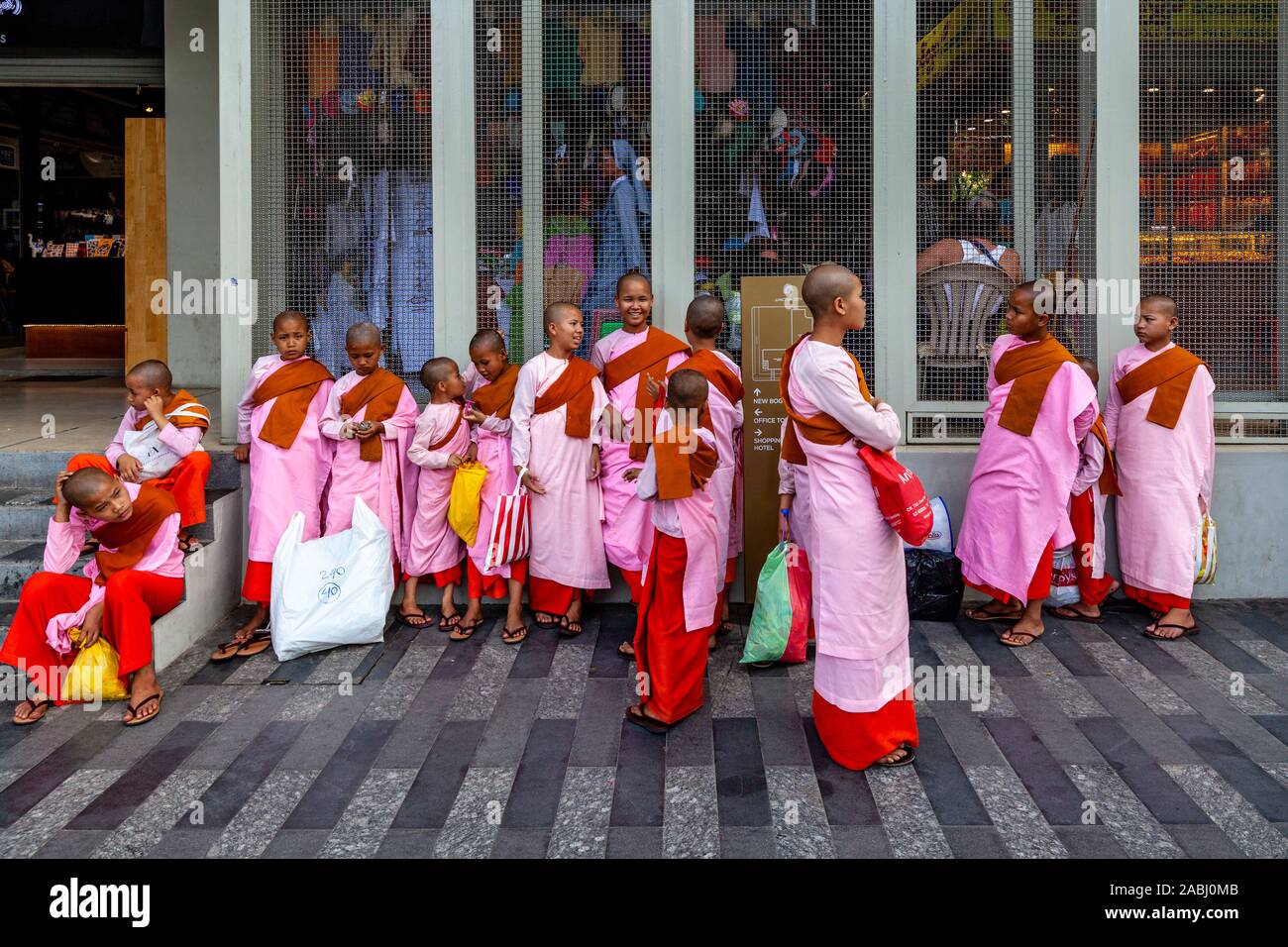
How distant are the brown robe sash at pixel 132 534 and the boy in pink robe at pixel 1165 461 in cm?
536

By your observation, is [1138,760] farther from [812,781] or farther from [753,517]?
[753,517]

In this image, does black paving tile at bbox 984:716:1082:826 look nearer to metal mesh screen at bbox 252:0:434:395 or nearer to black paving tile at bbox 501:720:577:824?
black paving tile at bbox 501:720:577:824

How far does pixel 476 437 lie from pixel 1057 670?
11.4 feet

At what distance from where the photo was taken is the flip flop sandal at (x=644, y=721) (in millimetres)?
4469

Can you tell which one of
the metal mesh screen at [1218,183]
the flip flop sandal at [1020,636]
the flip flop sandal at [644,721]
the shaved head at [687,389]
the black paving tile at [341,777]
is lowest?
the black paving tile at [341,777]

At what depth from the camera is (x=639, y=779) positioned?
13.2 ft

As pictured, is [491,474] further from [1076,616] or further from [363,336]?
[1076,616]

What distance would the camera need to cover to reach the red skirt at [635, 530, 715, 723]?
4480 mm

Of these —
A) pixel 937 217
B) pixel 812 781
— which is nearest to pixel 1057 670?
pixel 812 781

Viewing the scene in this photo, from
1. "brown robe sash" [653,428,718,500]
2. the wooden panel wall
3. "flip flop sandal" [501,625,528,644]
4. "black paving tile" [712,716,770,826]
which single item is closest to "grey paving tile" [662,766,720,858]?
"black paving tile" [712,716,770,826]

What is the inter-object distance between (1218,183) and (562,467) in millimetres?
4791

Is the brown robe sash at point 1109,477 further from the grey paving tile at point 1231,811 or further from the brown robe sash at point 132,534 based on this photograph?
the brown robe sash at point 132,534

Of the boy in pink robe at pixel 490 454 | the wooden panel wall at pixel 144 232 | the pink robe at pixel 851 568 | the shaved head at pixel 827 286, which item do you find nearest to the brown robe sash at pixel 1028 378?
the pink robe at pixel 851 568

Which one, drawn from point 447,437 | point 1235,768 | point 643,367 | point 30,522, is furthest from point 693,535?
point 30,522
